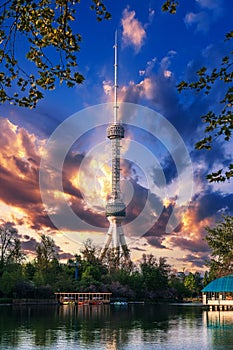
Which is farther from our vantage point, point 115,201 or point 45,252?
point 115,201

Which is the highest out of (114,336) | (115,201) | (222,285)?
(115,201)

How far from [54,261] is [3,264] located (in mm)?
12541

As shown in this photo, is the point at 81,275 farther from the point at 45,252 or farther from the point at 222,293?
the point at 222,293

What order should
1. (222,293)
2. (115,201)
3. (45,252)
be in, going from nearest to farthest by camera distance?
(222,293)
(45,252)
(115,201)

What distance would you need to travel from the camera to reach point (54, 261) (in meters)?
90.0

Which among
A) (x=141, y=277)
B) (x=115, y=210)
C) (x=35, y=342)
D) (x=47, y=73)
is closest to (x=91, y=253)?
(x=141, y=277)

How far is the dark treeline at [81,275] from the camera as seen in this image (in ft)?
260

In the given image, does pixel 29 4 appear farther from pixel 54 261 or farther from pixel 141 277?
pixel 141 277

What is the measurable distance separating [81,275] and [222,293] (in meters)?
37.7

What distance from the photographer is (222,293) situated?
224ft

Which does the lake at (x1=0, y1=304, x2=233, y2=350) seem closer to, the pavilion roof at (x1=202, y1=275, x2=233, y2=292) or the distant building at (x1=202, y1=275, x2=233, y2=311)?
the pavilion roof at (x1=202, y1=275, x2=233, y2=292)

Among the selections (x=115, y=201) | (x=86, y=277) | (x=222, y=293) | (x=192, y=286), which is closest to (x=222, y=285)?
(x=222, y=293)

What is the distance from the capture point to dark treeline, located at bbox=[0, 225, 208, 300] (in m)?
79.4

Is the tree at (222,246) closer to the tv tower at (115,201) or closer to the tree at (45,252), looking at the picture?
the tree at (45,252)
